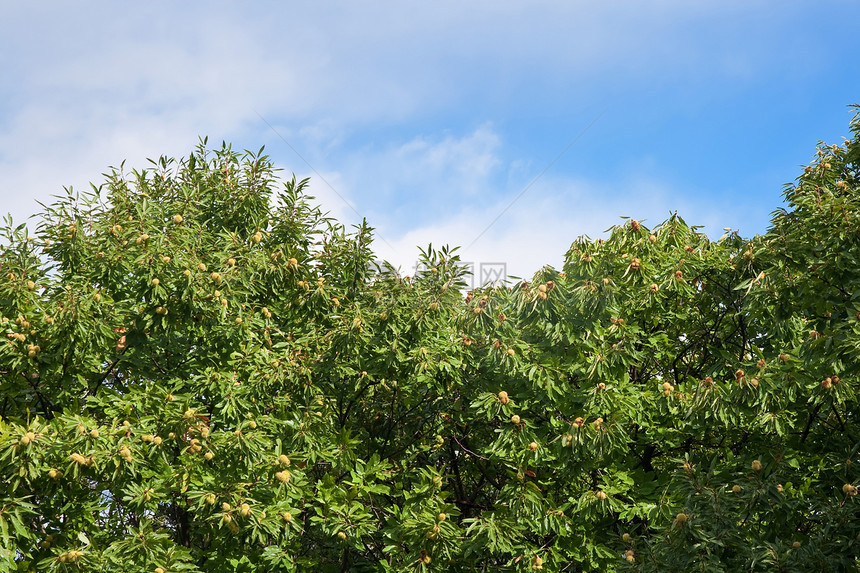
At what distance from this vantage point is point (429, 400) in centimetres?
1022

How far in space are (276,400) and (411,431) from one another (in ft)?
6.98

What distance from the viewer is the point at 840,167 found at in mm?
9820

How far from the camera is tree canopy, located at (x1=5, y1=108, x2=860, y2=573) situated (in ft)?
25.0

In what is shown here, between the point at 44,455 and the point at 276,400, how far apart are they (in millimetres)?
2502

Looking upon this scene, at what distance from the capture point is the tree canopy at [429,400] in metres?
7.62

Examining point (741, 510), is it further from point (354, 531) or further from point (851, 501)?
point (354, 531)

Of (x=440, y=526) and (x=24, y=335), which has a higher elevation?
(x=24, y=335)

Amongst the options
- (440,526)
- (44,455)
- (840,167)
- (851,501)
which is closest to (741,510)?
(851,501)

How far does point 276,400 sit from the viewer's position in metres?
9.18

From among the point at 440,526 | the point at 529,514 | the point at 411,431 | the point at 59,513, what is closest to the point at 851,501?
the point at 529,514

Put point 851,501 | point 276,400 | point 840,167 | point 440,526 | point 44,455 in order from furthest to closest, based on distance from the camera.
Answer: point 840,167
point 276,400
point 440,526
point 44,455
point 851,501

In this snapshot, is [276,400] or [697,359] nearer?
[276,400]

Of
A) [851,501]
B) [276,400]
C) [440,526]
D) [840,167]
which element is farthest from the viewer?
[840,167]

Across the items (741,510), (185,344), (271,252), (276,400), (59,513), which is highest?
(271,252)
